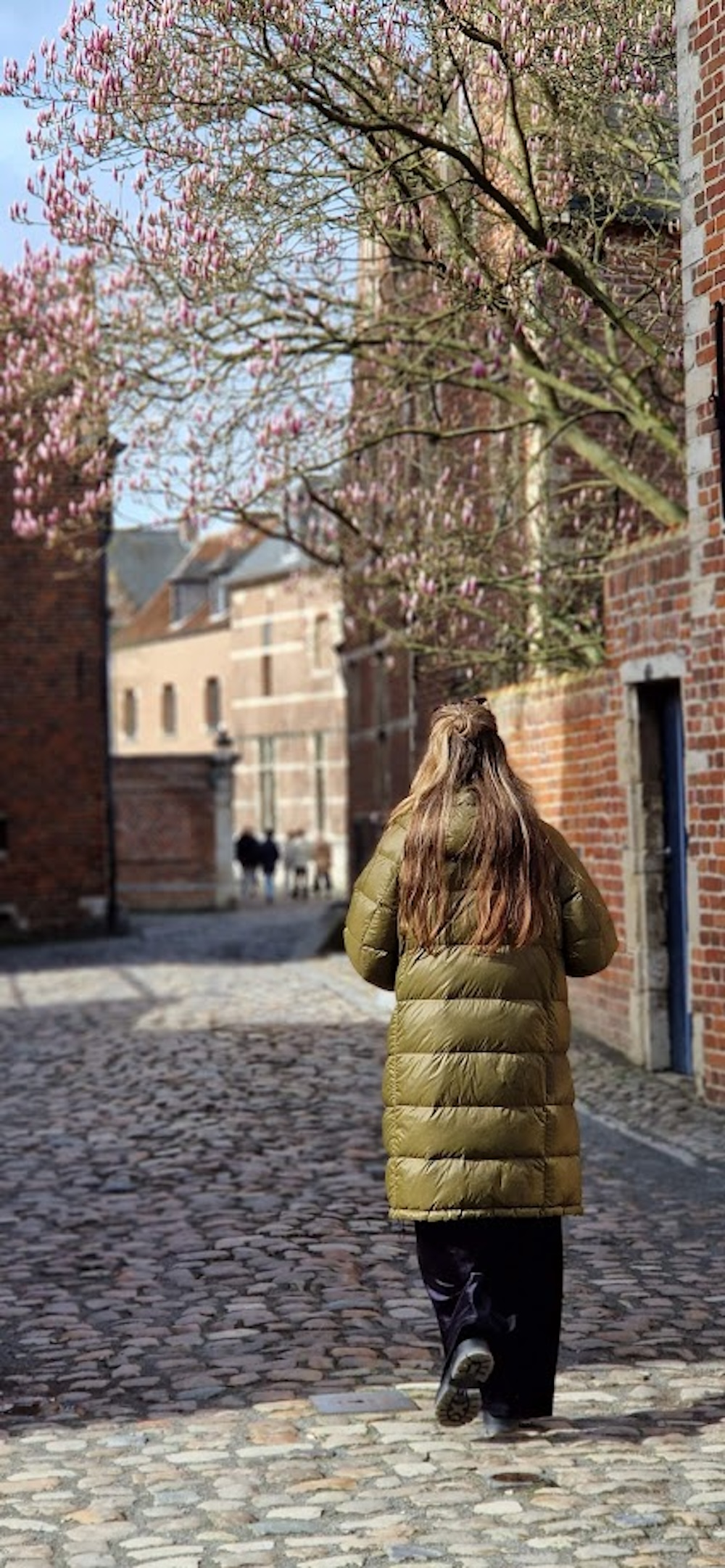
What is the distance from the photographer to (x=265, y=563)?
2441 inches

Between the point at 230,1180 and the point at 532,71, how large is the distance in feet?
17.7

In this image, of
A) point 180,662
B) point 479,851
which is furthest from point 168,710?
point 479,851

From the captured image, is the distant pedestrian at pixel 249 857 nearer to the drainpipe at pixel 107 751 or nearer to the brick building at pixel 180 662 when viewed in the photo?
the brick building at pixel 180 662

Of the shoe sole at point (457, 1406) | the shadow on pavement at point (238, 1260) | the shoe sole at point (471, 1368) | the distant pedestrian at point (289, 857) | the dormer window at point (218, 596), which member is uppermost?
the dormer window at point (218, 596)

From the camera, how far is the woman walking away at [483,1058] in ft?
16.7

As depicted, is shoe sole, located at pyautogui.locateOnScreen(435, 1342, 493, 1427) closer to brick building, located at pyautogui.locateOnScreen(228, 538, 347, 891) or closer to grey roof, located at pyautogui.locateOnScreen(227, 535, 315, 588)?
brick building, located at pyautogui.locateOnScreen(228, 538, 347, 891)

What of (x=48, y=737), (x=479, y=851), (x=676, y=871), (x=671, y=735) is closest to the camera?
(x=479, y=851)

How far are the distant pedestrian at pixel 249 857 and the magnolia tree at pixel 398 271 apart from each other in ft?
105

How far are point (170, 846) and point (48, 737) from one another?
52.4 ft

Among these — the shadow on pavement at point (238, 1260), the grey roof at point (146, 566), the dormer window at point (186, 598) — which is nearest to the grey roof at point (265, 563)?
the dormer window at point (186, 598)

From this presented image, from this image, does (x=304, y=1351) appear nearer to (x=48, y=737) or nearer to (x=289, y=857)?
(x=48, y=737)

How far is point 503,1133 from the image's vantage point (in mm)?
5082

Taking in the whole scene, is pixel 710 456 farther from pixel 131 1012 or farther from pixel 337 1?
pixel 131 1012

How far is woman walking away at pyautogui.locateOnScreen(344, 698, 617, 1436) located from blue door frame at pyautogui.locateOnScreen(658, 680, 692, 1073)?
281 inches
